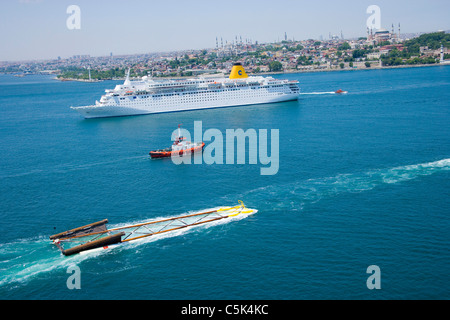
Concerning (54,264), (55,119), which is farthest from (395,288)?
(55,119)

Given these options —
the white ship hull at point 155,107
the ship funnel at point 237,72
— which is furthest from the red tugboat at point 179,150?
the ship funnel at point 237,72

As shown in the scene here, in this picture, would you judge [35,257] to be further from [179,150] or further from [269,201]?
[179,150]

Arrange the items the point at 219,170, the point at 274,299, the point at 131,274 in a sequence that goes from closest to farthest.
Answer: the point at 274,299 → the point at 131,274 → the point at 219,170

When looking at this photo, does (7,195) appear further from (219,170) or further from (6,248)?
(219,170)

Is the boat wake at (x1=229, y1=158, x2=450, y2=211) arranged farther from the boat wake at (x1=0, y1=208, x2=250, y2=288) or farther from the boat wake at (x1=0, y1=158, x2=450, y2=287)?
the boat wake at (x1=0, y1=208, x2=250, y2=288)

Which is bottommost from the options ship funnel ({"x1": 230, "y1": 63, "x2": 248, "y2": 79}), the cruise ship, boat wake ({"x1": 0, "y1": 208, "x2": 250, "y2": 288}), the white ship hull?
boat wake ({"x1": 0, "y1": 208, "x2": 250, "y2": 288})

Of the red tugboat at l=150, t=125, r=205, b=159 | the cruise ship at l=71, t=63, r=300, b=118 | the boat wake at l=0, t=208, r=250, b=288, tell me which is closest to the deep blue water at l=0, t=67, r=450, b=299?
the boat wake at l=0, t=208, r=250, b=288
